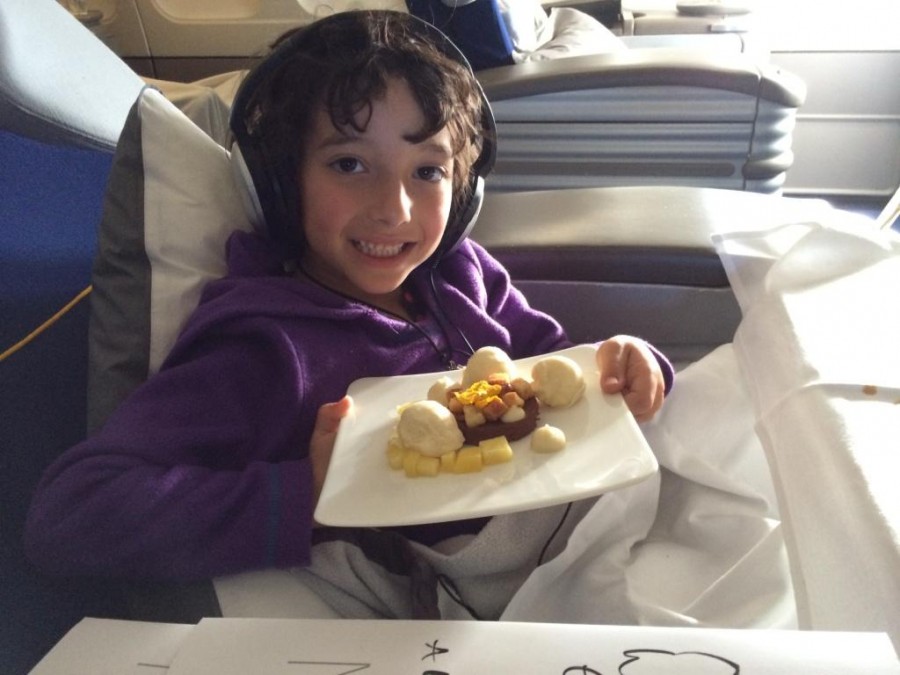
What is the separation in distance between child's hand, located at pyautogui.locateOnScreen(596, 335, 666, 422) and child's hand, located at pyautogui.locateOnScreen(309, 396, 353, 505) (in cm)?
26

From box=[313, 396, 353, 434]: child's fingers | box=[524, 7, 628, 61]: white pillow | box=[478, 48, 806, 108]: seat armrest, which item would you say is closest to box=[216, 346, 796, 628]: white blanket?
box=[313, 396, 353, 434]: child's fingers

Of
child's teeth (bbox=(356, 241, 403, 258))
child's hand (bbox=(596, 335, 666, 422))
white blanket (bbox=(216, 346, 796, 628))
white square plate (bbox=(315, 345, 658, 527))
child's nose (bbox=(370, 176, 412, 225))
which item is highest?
child's nose (bbox=(370, 176, 412, 225))

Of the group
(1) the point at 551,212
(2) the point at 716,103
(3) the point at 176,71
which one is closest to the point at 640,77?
(2) the point at 716,103

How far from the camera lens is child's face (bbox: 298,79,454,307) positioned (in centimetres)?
80

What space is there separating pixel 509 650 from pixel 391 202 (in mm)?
481

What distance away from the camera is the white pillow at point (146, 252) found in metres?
0.78

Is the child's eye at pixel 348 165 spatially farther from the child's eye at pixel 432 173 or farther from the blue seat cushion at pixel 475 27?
the blue seat cushion at pixel 475 27

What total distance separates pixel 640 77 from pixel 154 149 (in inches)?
33.9

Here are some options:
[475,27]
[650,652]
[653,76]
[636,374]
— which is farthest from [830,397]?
[475,27]

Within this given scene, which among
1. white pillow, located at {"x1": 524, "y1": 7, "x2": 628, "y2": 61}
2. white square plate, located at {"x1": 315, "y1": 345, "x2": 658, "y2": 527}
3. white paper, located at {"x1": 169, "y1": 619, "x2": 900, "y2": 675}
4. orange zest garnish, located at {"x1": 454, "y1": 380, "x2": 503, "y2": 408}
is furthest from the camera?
white pillow, located at {"x1": 524, "y1": 7, "x2": 628, "y2": 61}

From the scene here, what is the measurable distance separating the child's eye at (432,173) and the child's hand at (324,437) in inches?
10.9

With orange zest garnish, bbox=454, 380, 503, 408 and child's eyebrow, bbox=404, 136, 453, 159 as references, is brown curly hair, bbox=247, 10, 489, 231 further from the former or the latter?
orange zest garnish, bbox=454, 380, 503, 408

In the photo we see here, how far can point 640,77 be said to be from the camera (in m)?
1.33

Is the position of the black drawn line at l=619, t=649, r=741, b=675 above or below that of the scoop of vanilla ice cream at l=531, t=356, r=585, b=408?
below
